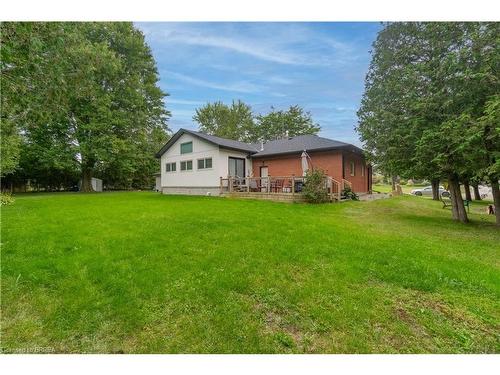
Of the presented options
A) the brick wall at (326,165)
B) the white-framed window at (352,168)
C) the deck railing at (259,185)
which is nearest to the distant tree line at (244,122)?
the brick wall at (326,165)

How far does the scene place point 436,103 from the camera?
7676 mm

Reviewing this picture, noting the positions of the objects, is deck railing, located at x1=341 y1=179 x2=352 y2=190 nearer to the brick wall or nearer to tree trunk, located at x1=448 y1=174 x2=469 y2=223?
the brick wall

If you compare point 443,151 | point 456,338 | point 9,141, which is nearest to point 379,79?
point 443,151

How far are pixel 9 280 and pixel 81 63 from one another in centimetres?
521

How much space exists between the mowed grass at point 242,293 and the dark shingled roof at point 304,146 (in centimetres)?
1005

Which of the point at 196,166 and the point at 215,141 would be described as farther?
the point at 196,166

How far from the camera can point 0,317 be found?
283cm

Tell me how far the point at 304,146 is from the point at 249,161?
3.88 meters

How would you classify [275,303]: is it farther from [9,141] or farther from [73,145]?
[73,145]

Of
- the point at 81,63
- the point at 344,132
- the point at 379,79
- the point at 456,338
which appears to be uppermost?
the point at 379,79

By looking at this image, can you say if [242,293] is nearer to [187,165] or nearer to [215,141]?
[215,141]

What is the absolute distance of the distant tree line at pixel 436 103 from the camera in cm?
668

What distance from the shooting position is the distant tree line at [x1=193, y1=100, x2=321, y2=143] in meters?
37.3

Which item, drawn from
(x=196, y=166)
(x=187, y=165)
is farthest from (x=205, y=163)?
(x=187, y=165)
